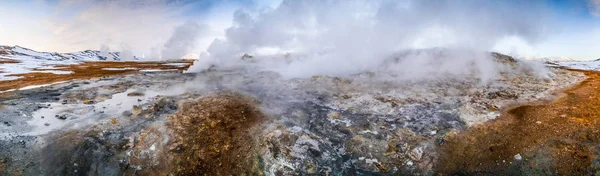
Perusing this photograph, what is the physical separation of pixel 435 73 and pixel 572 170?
1332cm

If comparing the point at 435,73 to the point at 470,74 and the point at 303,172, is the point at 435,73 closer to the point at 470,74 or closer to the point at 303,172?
the point at 470,74

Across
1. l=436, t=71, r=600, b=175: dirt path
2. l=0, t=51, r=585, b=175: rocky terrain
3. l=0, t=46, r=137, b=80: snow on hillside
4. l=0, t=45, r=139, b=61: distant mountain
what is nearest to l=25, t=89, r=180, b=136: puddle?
l=0, t=51, r=585, b=175: rocky terrain

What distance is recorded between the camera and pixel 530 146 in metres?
9.06

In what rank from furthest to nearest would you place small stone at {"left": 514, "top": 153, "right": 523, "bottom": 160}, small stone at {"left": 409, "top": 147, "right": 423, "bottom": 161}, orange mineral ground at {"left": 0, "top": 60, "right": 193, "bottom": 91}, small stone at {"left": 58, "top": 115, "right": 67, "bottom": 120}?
orange mineral ground at {"left": 0, "top": 60, "right": 193, "bottom": 91}, small stone at {"left": 58, "top": 115, "right": 67, "bottom": 120}, small stone at {"left": 409, "top": 147, "right": 423, "bottom": 161}, small stone at {"left": 514, "top": 153, "right": 523, "bottom": 160}

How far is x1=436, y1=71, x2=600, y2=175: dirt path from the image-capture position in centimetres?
823

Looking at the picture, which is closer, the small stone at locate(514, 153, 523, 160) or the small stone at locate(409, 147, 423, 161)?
the small stone at locate(514, 153, 523, 160)

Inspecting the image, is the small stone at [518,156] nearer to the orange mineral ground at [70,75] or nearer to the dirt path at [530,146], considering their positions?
the dirt path at [530,146]

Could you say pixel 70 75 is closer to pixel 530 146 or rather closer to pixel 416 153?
pixel 416 153

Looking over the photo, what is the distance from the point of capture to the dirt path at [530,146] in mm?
8227

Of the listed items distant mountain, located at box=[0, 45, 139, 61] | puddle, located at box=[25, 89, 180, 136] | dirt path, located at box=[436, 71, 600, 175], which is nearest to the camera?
dirt path, located at box=[436, 71, 600, 175]

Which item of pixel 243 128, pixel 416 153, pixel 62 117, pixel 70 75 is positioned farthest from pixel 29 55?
pixel 416 153

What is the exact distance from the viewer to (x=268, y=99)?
1427 centimetres

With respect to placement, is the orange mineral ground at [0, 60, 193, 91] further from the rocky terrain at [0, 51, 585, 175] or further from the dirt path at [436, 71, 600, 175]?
the dirt path at [436, 71, 600, 175]

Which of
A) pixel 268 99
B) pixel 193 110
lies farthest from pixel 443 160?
pixel 193 110
